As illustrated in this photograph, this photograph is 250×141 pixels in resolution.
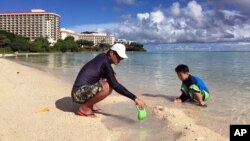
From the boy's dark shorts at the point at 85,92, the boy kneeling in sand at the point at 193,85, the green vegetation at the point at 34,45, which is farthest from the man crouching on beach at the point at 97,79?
the green vegetation at the point at 34,45

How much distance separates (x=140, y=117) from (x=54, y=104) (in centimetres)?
240

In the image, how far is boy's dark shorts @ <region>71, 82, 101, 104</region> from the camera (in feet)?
18.9

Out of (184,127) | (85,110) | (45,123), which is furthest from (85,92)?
(184,127)

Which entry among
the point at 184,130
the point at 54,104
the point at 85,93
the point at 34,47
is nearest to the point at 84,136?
the point at 85,93

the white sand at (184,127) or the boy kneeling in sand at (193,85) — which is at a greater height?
the boy kneeling in sand at (193,85)

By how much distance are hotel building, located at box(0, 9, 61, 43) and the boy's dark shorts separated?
168 m

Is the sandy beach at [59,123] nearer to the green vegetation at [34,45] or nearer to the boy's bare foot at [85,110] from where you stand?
the boy's bare foot at [85,110]

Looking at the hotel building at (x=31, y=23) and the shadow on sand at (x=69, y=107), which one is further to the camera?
the hotel building at (x=31, y=23)

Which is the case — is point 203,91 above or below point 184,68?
below

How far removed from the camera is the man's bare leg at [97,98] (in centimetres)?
573

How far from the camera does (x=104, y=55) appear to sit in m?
5.63

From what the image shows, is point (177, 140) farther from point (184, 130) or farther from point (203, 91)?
point (203, 91)

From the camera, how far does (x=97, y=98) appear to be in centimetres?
588

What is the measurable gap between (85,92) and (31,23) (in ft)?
570
